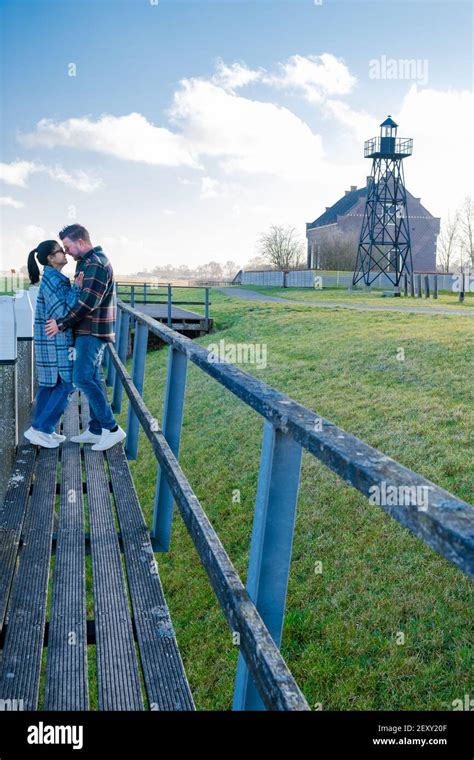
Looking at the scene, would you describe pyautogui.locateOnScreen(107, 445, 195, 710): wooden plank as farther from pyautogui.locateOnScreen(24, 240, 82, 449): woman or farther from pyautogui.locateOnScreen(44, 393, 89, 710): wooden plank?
pyautogui.locateOnScreen(24, 240, 82, 449): woman

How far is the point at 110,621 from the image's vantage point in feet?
9.80

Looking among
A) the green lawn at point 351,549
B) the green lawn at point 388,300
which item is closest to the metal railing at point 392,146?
the green lawn at point 388,300

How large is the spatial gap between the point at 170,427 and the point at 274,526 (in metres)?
2.16

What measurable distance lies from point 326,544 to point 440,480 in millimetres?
1196

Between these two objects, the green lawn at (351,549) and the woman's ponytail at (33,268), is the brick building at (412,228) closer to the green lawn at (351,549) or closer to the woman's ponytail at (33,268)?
the green lawn at (351,549)

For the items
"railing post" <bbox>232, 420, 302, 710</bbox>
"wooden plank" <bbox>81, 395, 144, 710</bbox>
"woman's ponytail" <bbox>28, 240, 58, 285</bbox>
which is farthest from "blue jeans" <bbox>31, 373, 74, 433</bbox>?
"railing post" <bbox>232, 420, 302, 710</bbox>

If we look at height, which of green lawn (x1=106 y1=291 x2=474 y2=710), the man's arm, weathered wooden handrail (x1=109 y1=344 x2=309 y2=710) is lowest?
green lawn (x1=106 y1=291 x2=474 y2=710)

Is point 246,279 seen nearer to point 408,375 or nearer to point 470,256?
point 470,256

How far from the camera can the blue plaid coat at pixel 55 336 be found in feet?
18.1

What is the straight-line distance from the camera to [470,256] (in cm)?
6925

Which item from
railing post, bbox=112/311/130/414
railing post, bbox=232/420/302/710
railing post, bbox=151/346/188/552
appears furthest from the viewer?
railing post, bbox=112/311/130/414

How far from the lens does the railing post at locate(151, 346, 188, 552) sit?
412 centimetres

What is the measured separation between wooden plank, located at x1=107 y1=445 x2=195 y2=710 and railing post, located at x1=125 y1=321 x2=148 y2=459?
159cm
